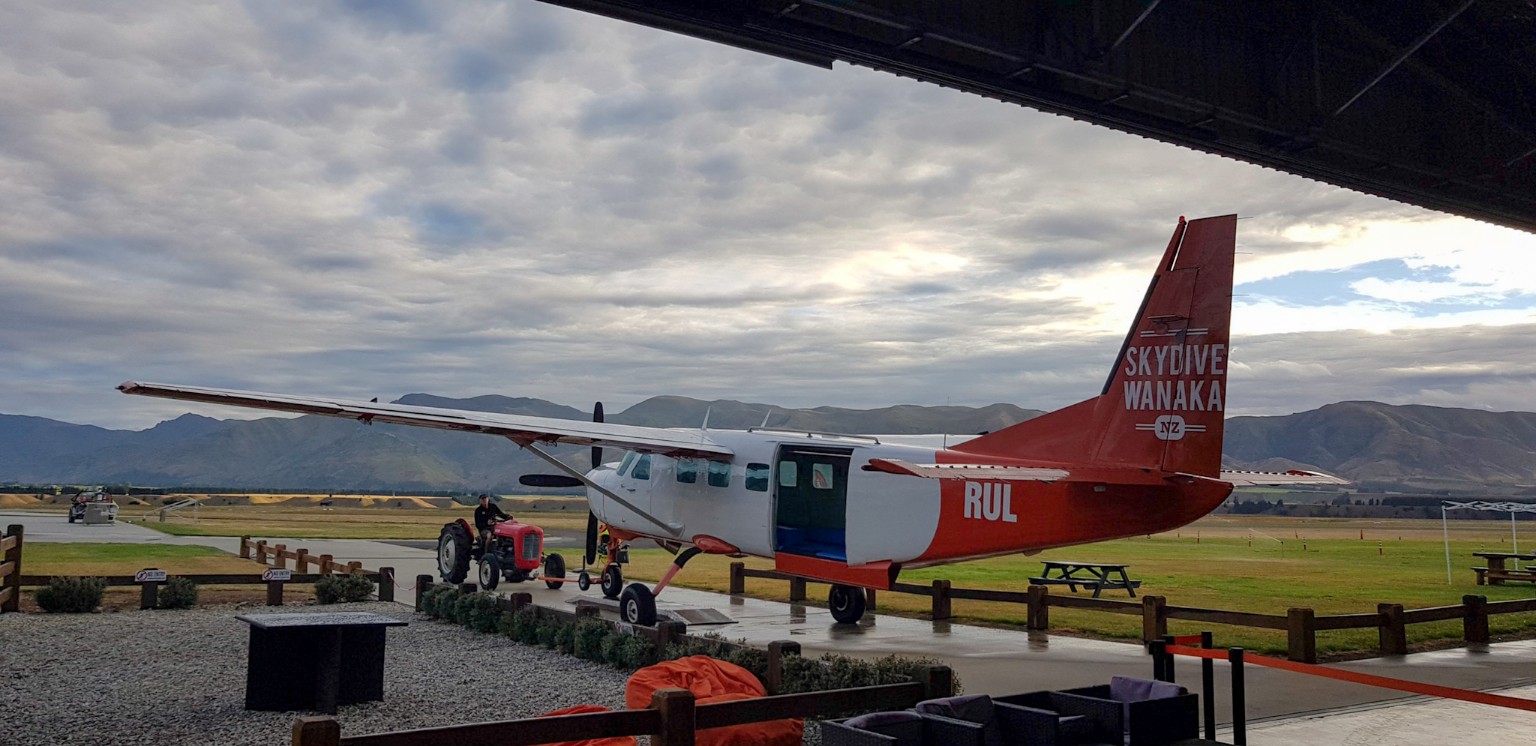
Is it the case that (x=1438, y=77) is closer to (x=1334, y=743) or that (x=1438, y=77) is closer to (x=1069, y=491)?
(x=1069, y=491)

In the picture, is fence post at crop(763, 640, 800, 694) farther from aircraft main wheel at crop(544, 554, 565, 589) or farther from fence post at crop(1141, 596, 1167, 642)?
aircraft main wheel at crop(544, 554, 565, 589)

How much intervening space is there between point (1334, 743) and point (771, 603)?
13.1 metres

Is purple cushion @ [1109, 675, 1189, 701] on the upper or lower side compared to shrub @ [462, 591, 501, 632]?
upper

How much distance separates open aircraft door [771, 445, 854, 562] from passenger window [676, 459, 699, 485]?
148 centimetres

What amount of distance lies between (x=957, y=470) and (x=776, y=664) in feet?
12.1

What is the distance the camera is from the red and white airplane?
11508 mm

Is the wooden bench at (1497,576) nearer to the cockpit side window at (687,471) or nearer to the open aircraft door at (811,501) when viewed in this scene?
the open aircraft door at (811,501)

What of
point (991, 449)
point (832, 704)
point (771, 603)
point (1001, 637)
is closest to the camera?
point (832, 704)

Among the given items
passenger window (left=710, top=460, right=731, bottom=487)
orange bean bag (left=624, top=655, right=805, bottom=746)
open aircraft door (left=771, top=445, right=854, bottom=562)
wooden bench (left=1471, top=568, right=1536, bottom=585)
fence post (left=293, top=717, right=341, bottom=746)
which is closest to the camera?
fence post (left=293, top=717, right=341, bottom=746)

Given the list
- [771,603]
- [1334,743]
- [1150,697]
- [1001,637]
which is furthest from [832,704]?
[771,603]

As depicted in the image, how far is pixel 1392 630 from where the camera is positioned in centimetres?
1355

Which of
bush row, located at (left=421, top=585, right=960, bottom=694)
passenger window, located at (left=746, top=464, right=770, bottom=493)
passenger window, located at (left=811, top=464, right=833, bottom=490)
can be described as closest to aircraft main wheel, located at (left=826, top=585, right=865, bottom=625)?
passenger window, located at (left=811, top=464, right=833, bottom=490)

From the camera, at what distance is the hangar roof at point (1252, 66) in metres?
8.65

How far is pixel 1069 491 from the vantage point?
12.3 m
